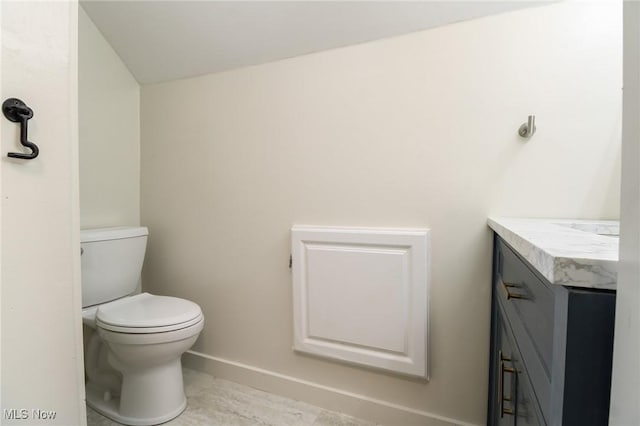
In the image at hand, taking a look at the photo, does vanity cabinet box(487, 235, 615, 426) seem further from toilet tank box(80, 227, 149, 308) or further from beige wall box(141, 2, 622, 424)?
toilet tank box(80, 227, 149, 308)

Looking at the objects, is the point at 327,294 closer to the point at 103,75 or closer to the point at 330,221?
the point at 330,221

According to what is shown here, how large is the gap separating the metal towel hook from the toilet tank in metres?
0.87

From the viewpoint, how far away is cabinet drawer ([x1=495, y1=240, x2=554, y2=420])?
17.3 inches

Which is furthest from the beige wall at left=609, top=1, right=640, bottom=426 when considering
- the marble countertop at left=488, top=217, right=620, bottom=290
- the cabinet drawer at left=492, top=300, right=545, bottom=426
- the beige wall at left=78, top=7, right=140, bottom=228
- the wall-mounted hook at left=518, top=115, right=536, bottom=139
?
the beige wall at left=78, top=7, right=140, bottom=228

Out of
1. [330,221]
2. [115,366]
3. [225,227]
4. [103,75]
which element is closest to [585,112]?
[330,221]

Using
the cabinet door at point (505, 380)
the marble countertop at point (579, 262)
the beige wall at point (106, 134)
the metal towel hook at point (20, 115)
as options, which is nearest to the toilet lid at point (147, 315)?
the beige wall at point (106, 134)

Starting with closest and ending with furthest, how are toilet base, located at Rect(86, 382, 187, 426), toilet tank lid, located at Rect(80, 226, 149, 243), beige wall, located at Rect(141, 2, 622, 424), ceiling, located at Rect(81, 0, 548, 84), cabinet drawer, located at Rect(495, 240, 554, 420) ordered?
cabinet drawer, located at Rect(495, 240, 554, 420) → beige wall, located at Rect(141, 2, 622, 424) → ceiling, located at Rect(81, 0, 548, 84) → toilet base, located at Rect(86, 382, 187, 426) → toilet tank lid, located at Rect(80, 226, 149, 243)

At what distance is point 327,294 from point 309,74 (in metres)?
1.03

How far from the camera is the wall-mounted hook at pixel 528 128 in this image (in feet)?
Answer: 3.54

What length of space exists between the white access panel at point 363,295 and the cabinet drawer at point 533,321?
0.46 m

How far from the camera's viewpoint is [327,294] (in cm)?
138

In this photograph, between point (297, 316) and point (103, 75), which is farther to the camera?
point (103, 75)

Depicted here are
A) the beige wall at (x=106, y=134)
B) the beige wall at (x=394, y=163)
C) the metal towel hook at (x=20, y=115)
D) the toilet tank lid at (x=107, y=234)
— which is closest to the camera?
the metal towel hook at (x=20, y=115)

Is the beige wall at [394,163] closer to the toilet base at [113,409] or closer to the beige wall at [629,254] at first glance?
the toilet base at [113,409]
